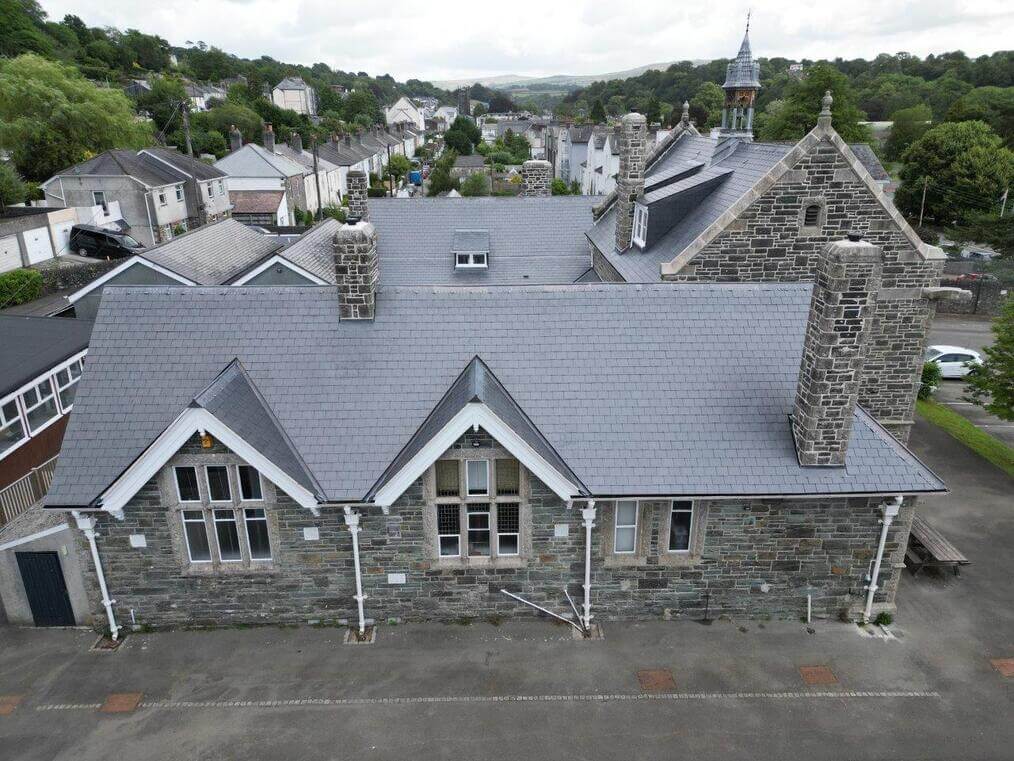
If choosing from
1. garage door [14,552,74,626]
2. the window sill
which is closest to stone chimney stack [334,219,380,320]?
the window sill

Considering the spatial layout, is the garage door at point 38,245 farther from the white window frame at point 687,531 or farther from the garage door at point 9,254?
the white window frame at point 687,531

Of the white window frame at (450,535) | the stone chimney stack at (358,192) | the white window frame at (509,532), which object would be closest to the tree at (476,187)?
the stone chimney stack at (358,192)

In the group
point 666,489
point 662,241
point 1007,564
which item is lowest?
point 1007,564

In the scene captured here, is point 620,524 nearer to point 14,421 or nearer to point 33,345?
A: point 14,421

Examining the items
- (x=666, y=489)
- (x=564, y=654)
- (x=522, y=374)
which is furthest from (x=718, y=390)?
(x=564, y=654)

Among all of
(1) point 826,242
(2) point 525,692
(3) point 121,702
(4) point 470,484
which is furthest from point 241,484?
(1) point 826,242

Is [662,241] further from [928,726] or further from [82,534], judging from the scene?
[82,534]

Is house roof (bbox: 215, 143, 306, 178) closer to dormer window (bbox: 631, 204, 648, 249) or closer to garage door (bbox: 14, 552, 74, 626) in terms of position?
dormer window (bbox: 631, 204, 648, 249)
